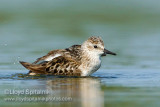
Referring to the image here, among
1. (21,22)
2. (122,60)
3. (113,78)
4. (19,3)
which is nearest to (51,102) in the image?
(113,78)

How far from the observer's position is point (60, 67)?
14062 mm

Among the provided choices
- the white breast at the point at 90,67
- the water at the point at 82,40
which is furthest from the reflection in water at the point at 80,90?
the white breast at the point at 90,67

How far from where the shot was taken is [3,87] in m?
12.1

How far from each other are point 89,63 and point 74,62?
399mm

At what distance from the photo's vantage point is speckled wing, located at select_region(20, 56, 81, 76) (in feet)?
46.1

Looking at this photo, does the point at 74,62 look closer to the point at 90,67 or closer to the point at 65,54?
the point at 65,54

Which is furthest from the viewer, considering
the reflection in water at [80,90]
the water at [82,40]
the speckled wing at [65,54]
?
the speckled wing at [65,54]

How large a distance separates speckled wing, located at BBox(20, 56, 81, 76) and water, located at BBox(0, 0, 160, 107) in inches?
11.7

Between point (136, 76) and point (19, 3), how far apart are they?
1661cm

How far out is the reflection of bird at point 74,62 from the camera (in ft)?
46.2

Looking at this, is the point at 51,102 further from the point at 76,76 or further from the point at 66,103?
the point at 76,76

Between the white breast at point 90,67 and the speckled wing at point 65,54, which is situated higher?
the speckled wing at point 65,54

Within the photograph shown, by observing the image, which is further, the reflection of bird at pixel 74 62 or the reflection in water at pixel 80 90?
the reflection of bird at pixel 74 62

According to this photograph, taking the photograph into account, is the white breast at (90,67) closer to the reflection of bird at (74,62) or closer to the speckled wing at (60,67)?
the reflection of bird at (74,62)
